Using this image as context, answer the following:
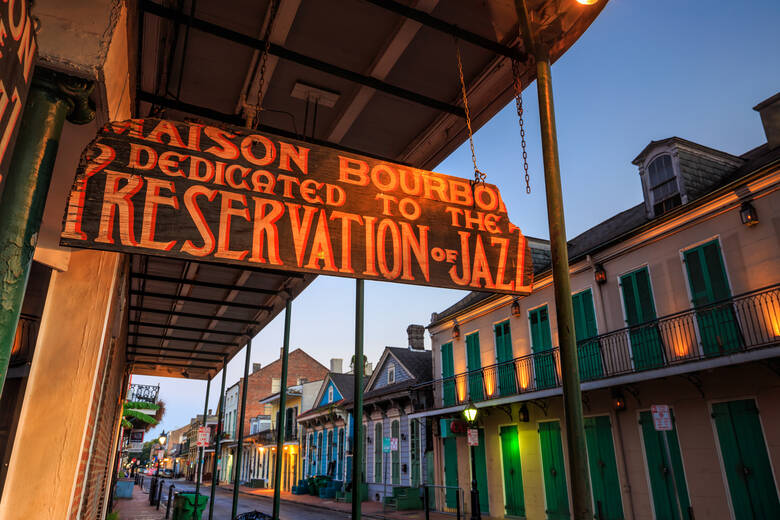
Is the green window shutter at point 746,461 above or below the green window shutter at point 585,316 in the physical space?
below

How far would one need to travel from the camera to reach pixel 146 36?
330 cm

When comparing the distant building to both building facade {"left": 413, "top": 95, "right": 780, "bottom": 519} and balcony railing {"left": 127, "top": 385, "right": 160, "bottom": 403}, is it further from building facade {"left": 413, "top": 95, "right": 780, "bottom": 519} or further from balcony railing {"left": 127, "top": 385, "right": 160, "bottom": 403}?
building facade {"left": 413, "top": 95, "right": 780, "bottom": 519}

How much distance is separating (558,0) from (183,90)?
2.84 metres

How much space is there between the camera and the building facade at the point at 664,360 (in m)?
10.5

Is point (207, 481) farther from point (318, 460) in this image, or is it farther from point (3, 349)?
point (3, 349)

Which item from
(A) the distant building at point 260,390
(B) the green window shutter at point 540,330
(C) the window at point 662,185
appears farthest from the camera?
(A) the distant building at point 260,390

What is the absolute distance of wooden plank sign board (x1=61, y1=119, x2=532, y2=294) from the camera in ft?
7.83

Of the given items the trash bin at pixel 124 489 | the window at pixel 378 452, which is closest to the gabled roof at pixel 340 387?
the window at pixel 378 452

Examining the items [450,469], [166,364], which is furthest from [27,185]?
[450,469]

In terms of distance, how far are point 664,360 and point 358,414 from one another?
33.2 ft

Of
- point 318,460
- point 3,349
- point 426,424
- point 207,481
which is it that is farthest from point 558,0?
point 207,481

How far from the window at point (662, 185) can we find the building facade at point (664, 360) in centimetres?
4

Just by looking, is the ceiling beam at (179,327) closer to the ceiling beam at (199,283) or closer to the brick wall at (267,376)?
Answer: the ceiling beam at (199,283)

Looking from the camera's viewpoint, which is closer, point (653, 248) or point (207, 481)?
point (653, 248)
